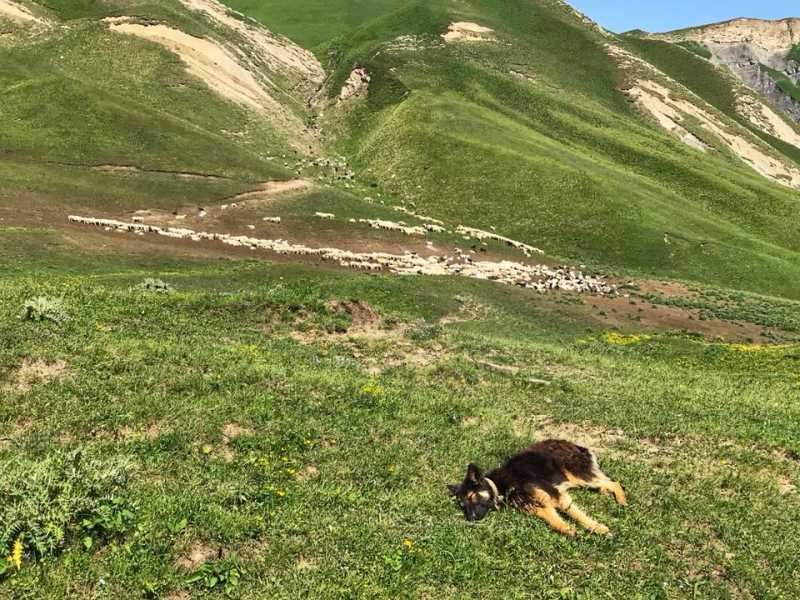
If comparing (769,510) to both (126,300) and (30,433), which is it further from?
(126,300)

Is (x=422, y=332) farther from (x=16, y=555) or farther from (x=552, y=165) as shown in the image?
(x=552, y=165)

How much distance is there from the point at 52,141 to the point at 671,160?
244 ft

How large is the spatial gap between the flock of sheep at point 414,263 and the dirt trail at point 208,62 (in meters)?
39.3

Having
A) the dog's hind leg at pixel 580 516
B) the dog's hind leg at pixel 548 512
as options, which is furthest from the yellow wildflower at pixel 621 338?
the dog's hind leg at pixel 548 512

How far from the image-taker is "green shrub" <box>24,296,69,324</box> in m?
13.5

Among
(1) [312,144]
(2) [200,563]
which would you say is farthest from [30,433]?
(1) [312,144]

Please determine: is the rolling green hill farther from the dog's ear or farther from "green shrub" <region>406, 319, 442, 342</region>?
the dog's ear

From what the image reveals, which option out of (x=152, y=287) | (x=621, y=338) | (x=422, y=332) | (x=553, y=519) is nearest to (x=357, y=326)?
(x=422, y=332)

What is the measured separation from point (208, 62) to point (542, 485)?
3135 inches

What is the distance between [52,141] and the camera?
4628 cm

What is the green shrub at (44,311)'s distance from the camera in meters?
13.5

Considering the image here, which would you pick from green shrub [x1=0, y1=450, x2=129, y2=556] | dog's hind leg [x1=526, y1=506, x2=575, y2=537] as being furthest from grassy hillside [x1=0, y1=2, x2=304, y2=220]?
dog's hind leg [x1=526, y1=506, x2=575, y2=537]

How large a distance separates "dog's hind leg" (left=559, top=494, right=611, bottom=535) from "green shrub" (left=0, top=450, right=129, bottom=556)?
6881mm

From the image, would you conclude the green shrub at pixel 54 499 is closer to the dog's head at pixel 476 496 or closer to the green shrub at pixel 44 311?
the dog's head at pixel 476 496
